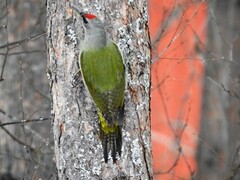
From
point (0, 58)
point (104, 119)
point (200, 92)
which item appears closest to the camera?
point (104, 119)

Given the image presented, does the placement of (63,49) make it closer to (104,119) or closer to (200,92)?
(104,119)

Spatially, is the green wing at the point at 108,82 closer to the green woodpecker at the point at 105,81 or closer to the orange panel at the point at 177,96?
the green woodpecker at the point at 105,81

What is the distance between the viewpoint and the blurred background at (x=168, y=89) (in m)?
9.28

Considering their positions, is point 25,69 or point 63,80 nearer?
point 63,80

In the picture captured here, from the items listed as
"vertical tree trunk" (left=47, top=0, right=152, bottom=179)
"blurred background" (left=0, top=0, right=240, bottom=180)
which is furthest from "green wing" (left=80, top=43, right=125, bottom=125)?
"blurred background" (left=0, top=0, right=240, bottom=180)

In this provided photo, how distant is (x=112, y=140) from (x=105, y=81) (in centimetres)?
44

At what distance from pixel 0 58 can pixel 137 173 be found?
421cm

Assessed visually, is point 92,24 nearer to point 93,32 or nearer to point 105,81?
point 93,32

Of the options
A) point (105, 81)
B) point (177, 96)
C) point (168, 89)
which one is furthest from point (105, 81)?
point (168, 89)

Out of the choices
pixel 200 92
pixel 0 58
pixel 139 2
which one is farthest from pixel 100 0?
pixel 200 92

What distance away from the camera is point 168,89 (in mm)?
14297

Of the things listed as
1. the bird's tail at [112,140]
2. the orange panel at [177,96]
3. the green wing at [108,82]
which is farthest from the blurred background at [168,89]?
the bird's tail at [112,140]

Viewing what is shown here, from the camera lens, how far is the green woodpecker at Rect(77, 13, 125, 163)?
7.14 meters

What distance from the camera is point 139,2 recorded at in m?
7.46
